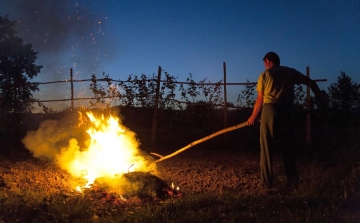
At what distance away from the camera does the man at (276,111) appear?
5.50 m

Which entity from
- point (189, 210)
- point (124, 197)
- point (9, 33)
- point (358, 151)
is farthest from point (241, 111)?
point (9, 33)

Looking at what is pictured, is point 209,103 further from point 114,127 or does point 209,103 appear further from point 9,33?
point 9,33

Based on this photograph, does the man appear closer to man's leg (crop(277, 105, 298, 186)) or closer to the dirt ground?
man's leg (crop(277, 105, 298, 186))

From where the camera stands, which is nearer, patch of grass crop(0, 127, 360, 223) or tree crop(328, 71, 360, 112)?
patch of grass crop(0, 127, 360, 223)

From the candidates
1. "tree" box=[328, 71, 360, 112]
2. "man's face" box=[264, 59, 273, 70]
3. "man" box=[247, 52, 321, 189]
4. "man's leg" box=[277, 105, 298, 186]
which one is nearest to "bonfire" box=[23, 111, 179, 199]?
"man" box=[247, 52, 321, 189]

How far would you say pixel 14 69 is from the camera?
38.1 feet

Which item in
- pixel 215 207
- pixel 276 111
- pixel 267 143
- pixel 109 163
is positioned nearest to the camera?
pixel 215 207

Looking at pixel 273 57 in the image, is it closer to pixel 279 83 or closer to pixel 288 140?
pixel 279 83

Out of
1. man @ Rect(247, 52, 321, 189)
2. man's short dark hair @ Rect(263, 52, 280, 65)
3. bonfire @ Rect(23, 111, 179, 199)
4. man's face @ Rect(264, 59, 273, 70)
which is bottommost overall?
bonfire @ Rect(23, 111, 179, 199)

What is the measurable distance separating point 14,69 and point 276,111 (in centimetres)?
924

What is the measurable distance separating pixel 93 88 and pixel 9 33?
10.3 ft

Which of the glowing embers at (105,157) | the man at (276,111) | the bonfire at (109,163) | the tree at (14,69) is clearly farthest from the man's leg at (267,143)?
the tree at (14,69)

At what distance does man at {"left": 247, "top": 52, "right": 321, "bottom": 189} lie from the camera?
5496mm

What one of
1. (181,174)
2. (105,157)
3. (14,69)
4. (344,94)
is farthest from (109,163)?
(344,94)
